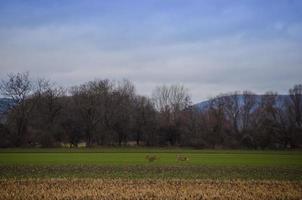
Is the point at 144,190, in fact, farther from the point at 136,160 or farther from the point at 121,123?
the point at 121,123

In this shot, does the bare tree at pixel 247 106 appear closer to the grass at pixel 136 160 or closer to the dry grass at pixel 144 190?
the grass at pixel 136 160

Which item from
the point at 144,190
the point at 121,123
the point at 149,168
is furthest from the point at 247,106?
the point at 144,190

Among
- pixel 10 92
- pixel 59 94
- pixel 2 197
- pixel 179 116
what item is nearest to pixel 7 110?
pixel 10 92

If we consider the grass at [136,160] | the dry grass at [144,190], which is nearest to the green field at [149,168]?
the grass at [136,160]

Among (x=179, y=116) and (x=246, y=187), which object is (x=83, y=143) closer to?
(x=179, y=116)

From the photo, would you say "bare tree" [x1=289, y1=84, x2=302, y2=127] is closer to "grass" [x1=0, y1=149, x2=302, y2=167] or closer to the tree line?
the tree line

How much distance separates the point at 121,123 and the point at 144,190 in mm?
87360

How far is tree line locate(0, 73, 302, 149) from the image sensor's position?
9875 centimetres

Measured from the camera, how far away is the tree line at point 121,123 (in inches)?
3888

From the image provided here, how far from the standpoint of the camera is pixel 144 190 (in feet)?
69.7

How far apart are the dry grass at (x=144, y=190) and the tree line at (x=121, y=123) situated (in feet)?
227

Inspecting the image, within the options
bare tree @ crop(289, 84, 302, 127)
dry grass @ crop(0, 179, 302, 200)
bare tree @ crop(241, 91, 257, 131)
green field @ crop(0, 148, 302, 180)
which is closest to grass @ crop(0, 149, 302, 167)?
green field @ crop(0, 148, 302, 180)

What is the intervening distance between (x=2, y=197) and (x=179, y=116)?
98.9 metres

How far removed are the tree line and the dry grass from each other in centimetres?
6910
